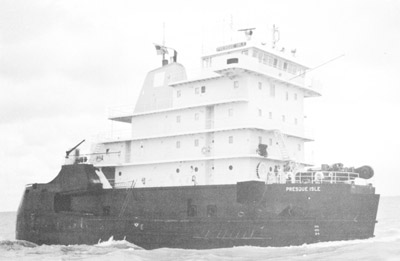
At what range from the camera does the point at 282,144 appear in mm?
24516

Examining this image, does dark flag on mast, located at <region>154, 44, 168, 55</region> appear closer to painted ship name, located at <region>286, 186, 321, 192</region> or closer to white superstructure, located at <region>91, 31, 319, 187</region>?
white superstructure, located at <region>91, 31, 319, 187</region>

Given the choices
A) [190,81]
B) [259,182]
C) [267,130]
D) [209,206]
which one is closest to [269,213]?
[259,182]

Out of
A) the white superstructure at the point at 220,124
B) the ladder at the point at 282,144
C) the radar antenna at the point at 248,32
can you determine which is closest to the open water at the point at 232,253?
the white superstructure at the point at 220,124

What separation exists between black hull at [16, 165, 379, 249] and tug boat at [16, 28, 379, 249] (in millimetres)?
39

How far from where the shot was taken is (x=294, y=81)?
26.5m

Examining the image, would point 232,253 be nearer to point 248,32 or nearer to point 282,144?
point 282,144

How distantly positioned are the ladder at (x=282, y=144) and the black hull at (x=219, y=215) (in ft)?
8.86

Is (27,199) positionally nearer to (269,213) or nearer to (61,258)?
(61,258)

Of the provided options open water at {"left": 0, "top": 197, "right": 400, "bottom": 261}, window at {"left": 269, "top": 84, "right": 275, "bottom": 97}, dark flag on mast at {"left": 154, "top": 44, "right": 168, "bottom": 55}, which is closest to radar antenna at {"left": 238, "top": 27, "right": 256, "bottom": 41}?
window at {"left": 269, "top": 84, "right": 275, "bottom": 97}

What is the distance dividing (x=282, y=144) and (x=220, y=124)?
2900 mm

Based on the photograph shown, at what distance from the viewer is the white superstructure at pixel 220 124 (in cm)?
2336

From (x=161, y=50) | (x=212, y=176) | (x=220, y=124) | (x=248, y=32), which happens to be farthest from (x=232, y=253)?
(x=161, y=50)

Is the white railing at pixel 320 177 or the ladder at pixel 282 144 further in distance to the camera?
the ladder at pixel 282 144

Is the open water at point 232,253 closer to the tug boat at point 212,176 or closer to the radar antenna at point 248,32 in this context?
the tug boat at point 212,176
